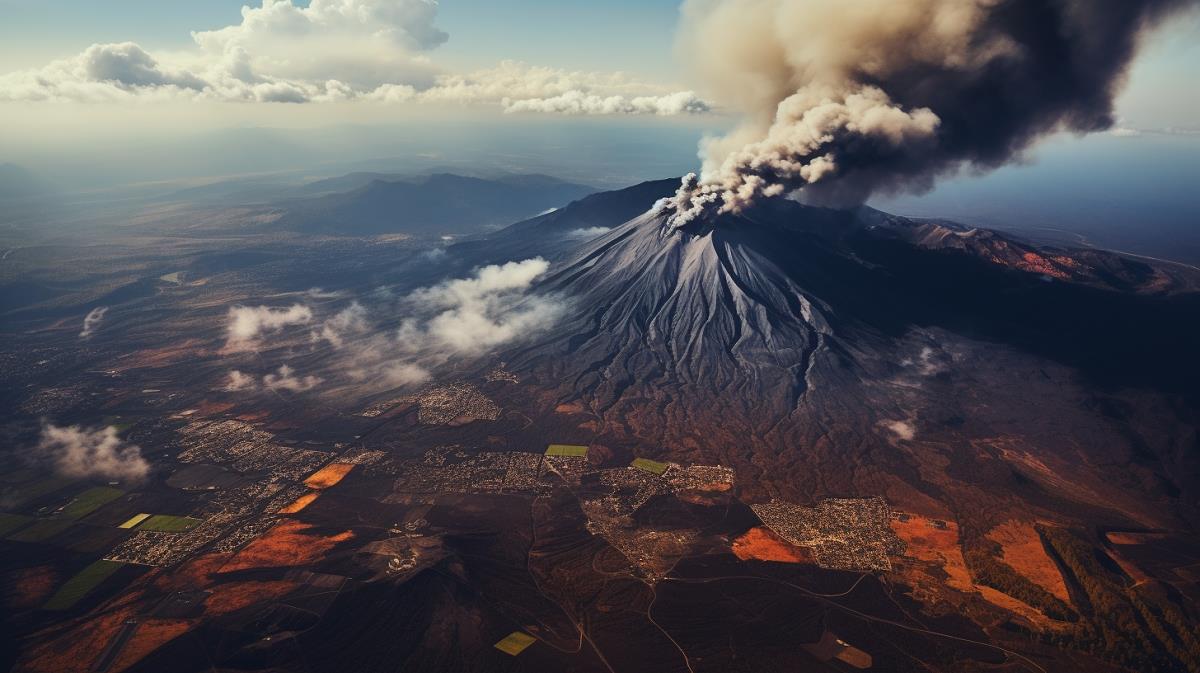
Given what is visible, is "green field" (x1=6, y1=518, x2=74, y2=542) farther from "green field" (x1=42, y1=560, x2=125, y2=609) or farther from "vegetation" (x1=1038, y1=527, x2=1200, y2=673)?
"vegetation" (x1=1038, y1=527, x2=1200, y2=673)

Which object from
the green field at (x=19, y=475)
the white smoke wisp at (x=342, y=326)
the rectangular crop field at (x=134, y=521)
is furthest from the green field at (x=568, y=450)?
the green field at (x=19, y=475)

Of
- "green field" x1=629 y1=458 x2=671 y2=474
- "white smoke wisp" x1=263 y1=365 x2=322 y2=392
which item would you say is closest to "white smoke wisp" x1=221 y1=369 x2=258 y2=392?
"white smoke wisp" x1=263 y1=365 x2=322 y2=392

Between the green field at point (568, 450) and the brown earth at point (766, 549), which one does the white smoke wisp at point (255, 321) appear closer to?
the green field at point (568, 450)

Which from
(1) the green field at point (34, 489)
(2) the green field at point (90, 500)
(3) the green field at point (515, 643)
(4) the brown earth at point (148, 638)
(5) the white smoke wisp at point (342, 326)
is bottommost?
(1) the green field at point (34, 489)

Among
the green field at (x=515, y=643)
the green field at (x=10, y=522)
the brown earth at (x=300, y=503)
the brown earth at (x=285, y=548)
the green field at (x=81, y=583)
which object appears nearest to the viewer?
the green field at (x=515, y=643)

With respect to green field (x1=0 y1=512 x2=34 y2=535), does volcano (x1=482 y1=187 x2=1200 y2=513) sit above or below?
above

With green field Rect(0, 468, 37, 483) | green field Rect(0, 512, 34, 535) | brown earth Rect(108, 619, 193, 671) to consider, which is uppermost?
brown earth Rect(108, 619, 193, 671)
